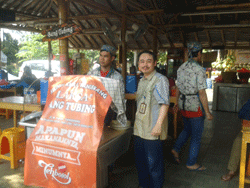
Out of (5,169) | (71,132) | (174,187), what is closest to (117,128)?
(71,132)

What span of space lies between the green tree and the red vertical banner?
2818cm

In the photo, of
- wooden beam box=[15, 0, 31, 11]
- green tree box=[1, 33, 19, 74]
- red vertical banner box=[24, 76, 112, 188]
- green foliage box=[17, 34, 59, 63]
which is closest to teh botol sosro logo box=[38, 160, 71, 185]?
red vertical banner box=[24, 76, 112, 188]

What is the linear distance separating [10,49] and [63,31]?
92.5 feet

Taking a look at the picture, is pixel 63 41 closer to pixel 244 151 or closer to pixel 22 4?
pixel 244 151

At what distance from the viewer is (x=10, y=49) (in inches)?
1112

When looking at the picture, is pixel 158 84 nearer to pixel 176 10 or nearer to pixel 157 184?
A: pixel 157 184

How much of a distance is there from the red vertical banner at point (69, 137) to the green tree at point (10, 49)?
2818 cm

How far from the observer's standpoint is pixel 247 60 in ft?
45.0

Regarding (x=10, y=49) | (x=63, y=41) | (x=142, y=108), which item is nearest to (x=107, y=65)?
(x=142, y=108)

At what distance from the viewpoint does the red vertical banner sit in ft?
6.34

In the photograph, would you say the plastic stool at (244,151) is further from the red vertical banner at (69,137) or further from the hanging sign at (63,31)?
the hanging sign at (63,31)

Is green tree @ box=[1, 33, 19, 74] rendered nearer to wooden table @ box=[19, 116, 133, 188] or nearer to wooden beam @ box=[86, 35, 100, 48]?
wooden beam @ box=[86, 35, 100, 48]

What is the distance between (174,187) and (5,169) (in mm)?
2263

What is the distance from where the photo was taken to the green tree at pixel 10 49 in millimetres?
27737
